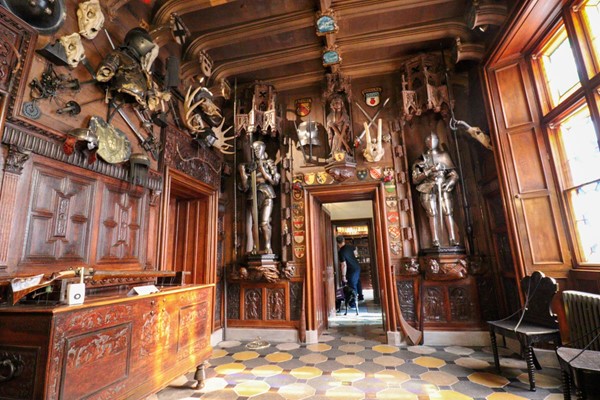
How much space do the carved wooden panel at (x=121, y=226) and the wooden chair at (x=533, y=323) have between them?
3587 millimetres

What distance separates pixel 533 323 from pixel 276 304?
3.06 metres

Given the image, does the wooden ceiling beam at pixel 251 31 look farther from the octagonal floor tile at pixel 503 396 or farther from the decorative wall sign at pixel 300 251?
the octagonal floor tile at pixel 503 396

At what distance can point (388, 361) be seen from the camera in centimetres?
320

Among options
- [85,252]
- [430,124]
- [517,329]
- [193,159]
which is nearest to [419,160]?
[430,124]

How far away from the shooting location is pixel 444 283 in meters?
3.92

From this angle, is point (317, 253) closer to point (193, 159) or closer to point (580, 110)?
point (193, 159)

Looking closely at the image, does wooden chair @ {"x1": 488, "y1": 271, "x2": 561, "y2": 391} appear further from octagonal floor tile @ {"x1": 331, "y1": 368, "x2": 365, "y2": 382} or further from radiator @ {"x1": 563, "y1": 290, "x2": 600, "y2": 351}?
octagonal floor tile @ {"x1": 331, "y1": 368, "x2": 365, "y2": 382}

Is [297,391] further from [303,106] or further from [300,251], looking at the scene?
[303,106]

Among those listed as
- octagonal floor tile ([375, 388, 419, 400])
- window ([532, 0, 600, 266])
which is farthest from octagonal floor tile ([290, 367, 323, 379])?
window ([532, 0, 600, 266])

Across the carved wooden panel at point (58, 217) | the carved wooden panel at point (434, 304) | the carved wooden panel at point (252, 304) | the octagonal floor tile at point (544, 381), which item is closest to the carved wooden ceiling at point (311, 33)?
the carved wooden panel at point (58, 217)

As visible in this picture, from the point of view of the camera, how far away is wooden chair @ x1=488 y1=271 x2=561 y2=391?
2422 millimetres

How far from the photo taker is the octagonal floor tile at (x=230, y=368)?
9.64 ft

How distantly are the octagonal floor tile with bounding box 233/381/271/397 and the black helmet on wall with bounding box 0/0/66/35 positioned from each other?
3205 mm

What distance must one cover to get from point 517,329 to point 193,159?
13.2 ft
